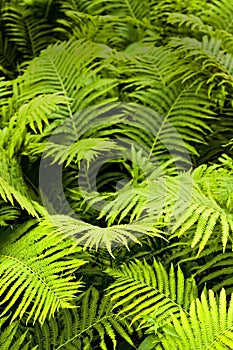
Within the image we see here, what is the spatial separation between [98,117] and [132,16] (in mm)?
890

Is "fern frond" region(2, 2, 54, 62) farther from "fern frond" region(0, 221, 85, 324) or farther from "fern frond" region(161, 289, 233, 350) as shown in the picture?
"fern frond" region(161, 289, 233, 350)

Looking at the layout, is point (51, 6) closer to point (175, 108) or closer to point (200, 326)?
point (175, 108)

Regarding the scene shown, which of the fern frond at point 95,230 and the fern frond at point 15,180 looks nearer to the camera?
the fern frond at point 95,230

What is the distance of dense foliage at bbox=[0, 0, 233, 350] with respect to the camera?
4.55 ft

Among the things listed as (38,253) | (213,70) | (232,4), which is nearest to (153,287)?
(38,253)

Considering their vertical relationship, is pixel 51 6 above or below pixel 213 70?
above

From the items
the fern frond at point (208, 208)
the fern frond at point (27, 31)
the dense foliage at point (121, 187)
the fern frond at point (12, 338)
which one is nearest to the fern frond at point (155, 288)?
the dense foliage at point (121, 187)

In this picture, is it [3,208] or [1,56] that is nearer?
[3,208]

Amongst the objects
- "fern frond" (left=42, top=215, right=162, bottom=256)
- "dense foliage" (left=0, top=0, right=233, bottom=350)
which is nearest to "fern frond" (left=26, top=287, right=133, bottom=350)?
"dense foliage" (left=0, top=0, right=233, bottom=350)

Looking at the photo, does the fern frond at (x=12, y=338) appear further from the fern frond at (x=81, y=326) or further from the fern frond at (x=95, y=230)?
the fern frond at (x=95, y=230)

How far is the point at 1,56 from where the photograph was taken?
270cm

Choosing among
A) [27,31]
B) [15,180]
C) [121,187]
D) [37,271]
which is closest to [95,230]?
[37,271]

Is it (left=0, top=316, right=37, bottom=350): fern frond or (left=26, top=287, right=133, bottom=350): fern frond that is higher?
(left=0, top=316, right=37, bottom=350): fern frond

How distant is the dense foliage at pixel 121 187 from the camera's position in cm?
139
